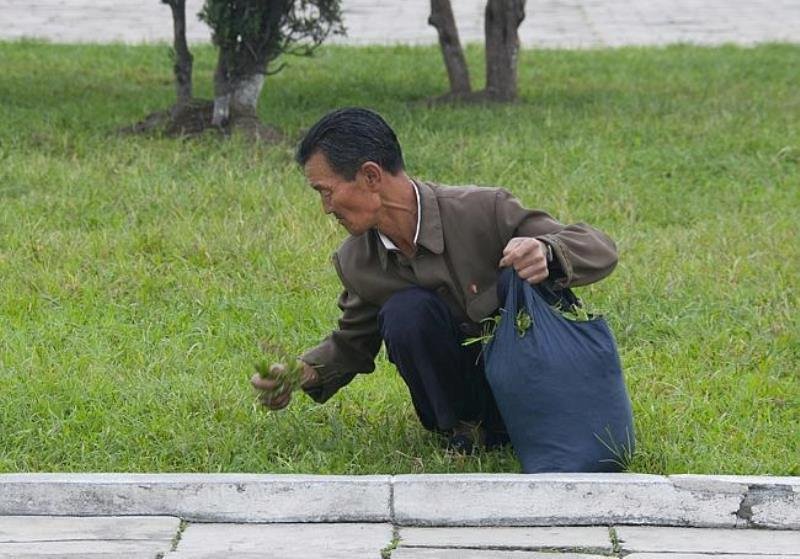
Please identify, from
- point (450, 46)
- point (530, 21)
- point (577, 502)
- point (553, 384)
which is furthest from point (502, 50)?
point (530, 21)

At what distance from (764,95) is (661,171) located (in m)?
3.61

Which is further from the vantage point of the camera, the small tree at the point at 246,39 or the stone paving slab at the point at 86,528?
the small tree at the point at 246,39

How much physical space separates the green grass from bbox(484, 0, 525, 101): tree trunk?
0.76ft

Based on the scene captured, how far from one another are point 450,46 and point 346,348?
7495mm

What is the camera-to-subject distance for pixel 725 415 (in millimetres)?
5434

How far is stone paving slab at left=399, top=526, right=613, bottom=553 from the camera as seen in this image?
4211 mm

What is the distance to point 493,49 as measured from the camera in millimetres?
12266

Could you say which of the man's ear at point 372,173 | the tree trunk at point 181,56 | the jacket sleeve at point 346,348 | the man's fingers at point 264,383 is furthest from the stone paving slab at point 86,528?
the tree trunk at point 181,56

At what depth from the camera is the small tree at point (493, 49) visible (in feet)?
39.8

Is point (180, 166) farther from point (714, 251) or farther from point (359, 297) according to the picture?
point (359, 297)

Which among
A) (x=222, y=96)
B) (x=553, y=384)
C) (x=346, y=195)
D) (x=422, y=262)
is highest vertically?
(x=346, y=195)

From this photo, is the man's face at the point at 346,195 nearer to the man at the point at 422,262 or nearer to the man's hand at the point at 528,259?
the man at the point at 422,262

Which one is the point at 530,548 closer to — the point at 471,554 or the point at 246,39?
the point at 471,554

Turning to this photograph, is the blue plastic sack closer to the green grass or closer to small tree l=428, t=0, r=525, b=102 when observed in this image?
the green grass
